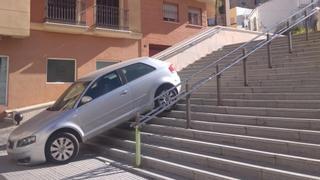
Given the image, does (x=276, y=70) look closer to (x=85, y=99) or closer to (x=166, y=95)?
(x=166, y=95)

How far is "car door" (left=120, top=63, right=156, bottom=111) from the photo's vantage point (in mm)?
10695

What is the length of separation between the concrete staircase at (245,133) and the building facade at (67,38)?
7.10m

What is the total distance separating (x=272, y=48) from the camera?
45.7 ft

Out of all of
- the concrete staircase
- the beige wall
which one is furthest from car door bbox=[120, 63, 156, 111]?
the beige wall

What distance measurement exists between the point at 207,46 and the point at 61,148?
1123 cm

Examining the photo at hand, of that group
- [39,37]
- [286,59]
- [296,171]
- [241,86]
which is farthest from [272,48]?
[39,37]

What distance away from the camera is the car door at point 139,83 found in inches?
421

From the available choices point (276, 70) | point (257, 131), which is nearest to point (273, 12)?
point (276, 70)

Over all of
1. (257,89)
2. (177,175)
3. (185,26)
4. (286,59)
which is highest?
(185,26)

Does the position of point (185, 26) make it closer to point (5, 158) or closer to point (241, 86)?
point (241, 86)

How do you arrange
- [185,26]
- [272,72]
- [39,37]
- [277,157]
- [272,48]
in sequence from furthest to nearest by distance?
[185,26] → [39,37] → [272,48] → [272,72] → [277,157]

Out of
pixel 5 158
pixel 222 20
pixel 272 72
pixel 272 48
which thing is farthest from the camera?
pixel 222 20

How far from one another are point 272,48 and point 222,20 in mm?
16370

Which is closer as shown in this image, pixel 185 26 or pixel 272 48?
pixel 272 48
